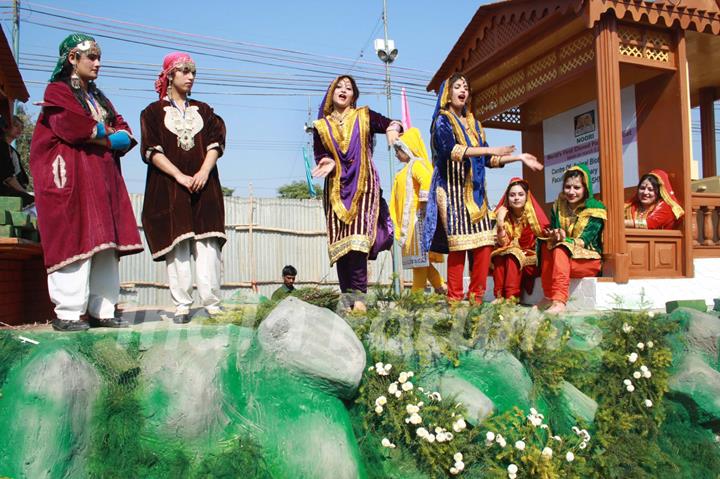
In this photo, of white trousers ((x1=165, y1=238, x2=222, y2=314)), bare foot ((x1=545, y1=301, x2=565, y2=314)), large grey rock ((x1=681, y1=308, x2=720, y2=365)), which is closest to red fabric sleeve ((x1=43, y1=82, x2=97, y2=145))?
white trousers ((x1=165, y1=238, x2=222, y2=314))

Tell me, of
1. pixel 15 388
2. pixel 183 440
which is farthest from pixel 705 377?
pixel 15 388

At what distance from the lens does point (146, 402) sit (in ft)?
8.69

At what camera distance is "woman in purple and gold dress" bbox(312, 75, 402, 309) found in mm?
3760

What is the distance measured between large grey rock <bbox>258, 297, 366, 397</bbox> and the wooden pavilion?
3.15m

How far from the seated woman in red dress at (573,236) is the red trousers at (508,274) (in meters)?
0.30

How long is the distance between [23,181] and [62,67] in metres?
2.04

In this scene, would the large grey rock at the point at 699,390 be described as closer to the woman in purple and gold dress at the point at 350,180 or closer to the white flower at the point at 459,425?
the white flower at the point at 459,425

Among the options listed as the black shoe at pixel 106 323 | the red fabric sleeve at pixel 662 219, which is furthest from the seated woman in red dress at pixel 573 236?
the black shoe at pixel 106 323

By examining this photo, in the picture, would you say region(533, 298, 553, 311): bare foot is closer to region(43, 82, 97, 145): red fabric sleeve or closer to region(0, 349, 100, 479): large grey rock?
region(0, 349, 100, 479): large grey rock

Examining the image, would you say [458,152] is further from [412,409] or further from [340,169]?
[412,409]

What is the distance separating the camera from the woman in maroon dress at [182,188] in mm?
3590

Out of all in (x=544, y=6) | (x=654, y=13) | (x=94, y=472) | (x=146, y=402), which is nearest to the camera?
(x=94, y=472)

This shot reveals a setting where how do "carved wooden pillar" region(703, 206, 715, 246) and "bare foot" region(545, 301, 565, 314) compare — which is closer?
"bare foot" region(545, 301, 565, 314)

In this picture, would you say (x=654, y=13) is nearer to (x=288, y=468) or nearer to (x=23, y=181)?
(x=288, y=468)
